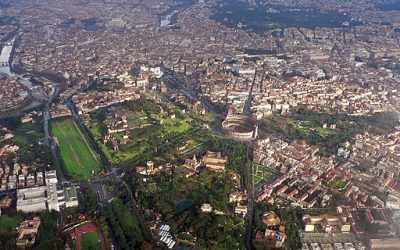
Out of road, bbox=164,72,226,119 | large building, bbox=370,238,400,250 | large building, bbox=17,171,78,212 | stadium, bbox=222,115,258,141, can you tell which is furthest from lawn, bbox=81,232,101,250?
road, bbox=164,72,226,119

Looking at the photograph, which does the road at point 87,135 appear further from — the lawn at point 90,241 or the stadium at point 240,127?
the stadium at point 240,127

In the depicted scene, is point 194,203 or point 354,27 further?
point 354,27

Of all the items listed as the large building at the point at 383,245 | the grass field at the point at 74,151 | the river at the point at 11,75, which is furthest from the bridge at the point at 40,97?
the large building at the point at 383,245

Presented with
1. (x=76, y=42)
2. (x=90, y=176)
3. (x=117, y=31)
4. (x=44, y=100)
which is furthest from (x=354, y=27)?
(x=90, y=176)

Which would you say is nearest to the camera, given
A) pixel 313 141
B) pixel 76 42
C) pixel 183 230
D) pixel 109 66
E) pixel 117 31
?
pixel 183 230

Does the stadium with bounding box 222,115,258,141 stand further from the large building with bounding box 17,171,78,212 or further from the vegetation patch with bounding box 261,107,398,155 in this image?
the large building with bounding box 17,171,78,212

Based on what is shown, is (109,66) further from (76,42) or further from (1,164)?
(1,164)

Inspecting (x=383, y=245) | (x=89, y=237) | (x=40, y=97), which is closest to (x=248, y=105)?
(x=40, y=97)
